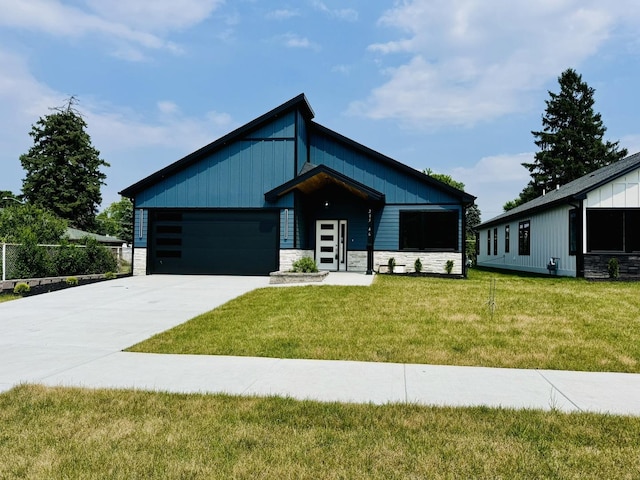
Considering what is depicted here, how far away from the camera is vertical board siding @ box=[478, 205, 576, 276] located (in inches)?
694

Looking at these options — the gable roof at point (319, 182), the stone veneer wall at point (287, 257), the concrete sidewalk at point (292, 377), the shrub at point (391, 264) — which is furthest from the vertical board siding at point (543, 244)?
the concrete sidewalk at point (292, 377)

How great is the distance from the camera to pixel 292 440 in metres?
3.10

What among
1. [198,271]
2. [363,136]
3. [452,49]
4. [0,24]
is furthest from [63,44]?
[363,136]

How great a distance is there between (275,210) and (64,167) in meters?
32.3

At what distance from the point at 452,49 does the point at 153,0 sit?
373 inches

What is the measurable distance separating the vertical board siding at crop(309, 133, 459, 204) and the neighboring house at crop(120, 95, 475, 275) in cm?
4

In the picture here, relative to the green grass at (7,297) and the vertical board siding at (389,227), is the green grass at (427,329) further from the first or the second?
the vertical board siding at (389,227)

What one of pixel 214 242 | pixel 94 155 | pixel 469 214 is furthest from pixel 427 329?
pixel 469 214

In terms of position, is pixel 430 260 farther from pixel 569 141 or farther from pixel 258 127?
pixel 569 141

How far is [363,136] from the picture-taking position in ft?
116

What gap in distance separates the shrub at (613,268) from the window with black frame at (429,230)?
5.58 m

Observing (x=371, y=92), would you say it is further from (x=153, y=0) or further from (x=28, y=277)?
(x=28, y=277)

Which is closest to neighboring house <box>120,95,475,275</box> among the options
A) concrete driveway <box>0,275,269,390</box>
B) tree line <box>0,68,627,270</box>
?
concrete driveway <box>0,275,269,390</box>

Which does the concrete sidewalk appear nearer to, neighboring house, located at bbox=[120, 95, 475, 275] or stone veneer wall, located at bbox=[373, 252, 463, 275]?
neighboring house, located at bbox=[120, 95, 475, 275]
